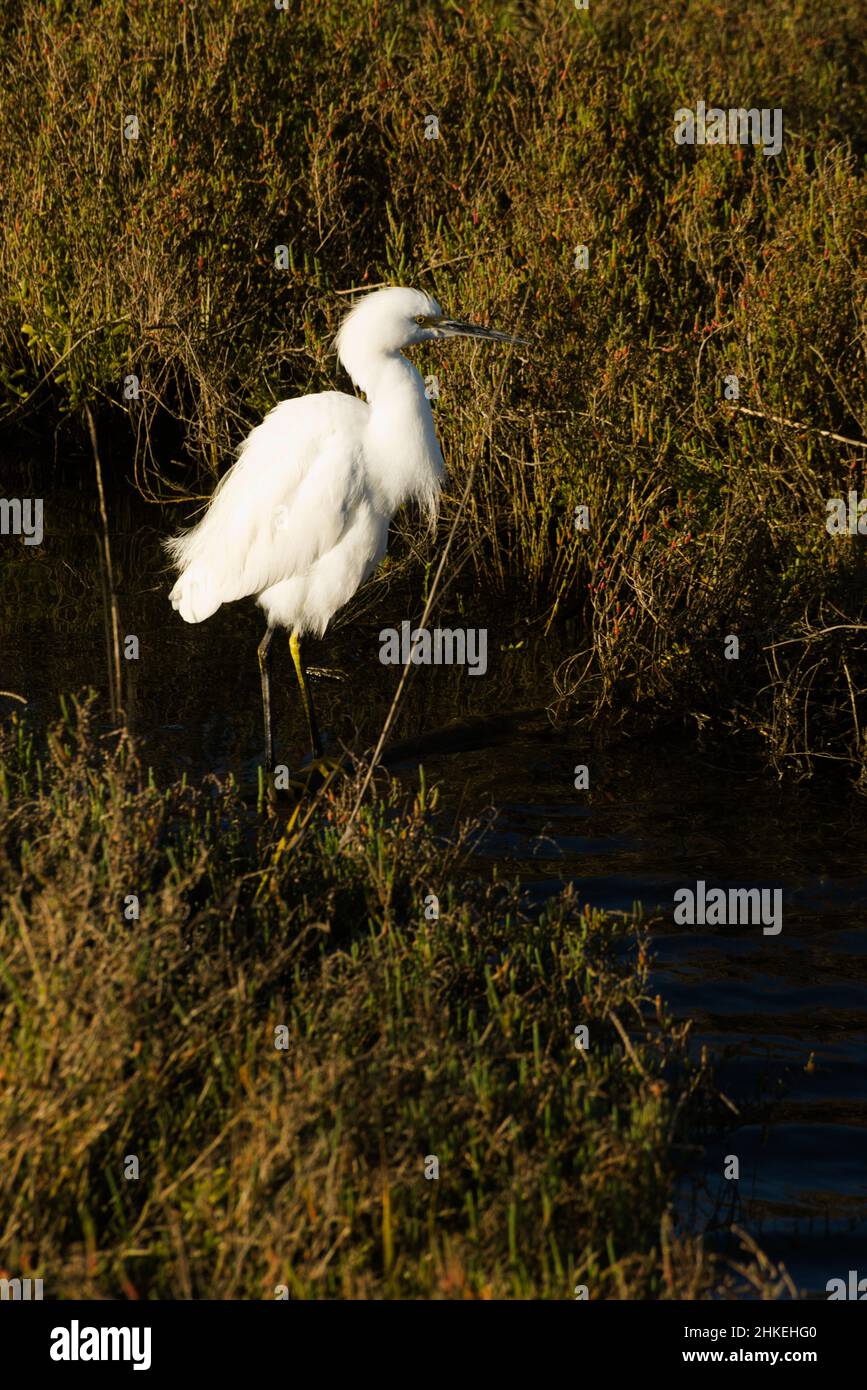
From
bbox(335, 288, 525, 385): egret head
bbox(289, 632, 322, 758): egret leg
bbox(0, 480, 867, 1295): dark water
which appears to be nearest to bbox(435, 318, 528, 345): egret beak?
bbox(335, 288, 525, 385): egret head

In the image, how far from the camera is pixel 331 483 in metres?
5.61

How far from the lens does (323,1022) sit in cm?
331

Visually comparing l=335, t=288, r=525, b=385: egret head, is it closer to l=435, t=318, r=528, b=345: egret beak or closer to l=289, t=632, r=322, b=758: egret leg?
l=435, t=318, r=528, b=345: egret beak

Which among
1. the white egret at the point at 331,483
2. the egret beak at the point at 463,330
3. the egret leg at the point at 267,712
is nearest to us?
the egret beak at the point at 463,330

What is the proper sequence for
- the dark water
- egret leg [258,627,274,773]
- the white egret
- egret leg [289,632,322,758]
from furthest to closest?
egret leg [289,632,322,758], egret leg [258,627,274,773], the white egret, the dark water

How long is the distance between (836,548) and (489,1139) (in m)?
3.70

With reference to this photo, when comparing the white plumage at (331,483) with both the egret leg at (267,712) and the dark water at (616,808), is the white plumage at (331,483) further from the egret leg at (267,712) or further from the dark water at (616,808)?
the dark water at (616,808)

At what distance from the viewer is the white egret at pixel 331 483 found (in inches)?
216

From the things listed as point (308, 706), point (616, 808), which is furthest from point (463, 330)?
point (616, 808)

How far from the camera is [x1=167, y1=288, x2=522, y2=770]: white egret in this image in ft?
18.0

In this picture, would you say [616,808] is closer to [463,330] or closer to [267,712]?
[267,712]

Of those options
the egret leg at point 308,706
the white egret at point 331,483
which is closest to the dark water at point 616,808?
the egret leg at point 308,706

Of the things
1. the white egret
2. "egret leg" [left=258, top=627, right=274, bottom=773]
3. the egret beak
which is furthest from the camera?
"egret leg" [left=258, top=627, right=274, bottom=773]
